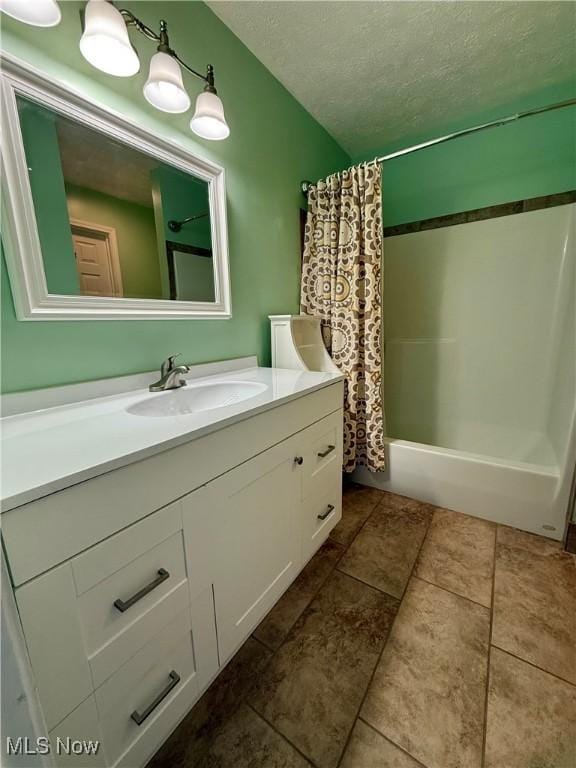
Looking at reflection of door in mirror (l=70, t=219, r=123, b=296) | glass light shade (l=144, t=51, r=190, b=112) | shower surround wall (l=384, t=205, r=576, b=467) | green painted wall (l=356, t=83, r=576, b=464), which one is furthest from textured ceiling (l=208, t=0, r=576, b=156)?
reflection of door in mirror (l=70, t=219, r=123, b=296)

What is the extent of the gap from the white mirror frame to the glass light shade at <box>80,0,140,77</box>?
0.10 metres

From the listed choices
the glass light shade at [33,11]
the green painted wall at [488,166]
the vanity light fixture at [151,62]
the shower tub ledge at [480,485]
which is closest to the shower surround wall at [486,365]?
the shower tub ledge at [480,485]

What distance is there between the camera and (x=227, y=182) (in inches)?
48.9

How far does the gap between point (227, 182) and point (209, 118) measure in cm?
23

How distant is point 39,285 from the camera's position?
76 cm

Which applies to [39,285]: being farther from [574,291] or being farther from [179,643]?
[574,291]

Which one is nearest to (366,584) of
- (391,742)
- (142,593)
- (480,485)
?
(391,742)

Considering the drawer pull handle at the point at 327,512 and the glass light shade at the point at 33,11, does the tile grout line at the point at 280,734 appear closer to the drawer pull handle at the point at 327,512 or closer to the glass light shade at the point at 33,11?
the drawer pull handle at the point at 327,512

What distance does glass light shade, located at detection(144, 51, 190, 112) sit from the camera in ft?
2.81

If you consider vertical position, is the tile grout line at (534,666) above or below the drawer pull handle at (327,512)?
below

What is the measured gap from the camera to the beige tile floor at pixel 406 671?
2.29ft

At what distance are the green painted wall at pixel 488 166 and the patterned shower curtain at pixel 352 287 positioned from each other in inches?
26.2

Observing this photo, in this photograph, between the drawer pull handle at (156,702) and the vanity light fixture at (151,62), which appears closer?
the drawer pull handle at (156,702)

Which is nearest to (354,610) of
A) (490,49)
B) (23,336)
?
(23,336)
